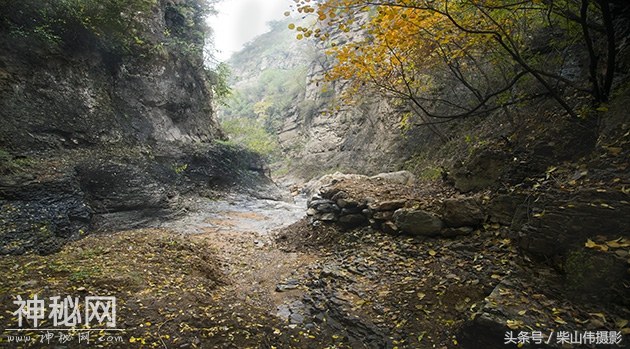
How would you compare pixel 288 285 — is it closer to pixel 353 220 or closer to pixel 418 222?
pixel 353 220

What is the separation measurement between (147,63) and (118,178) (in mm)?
5425

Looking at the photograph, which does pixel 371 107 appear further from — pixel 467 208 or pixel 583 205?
pixel 583 205

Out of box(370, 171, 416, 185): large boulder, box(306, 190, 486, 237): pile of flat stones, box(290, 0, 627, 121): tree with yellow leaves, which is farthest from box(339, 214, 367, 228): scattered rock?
box(370, 171, 416, 185): large boulder

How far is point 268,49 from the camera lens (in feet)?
165

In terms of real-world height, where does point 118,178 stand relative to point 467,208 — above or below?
above

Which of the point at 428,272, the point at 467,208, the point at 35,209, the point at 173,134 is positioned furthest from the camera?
the point at 173,134

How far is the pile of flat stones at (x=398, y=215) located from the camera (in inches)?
193

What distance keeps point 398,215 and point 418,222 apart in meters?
0.47

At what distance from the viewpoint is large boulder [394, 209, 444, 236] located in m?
5.13

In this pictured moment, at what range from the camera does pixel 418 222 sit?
5.31m

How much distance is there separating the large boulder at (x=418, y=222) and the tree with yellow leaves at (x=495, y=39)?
5.84 feet

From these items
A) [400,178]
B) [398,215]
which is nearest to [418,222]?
[398,215]

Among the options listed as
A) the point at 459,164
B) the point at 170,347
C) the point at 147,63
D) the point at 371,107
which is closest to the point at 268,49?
the point at 371,107

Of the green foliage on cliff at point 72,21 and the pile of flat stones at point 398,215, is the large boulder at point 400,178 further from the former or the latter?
the green foliage on cliff at point 72,21
